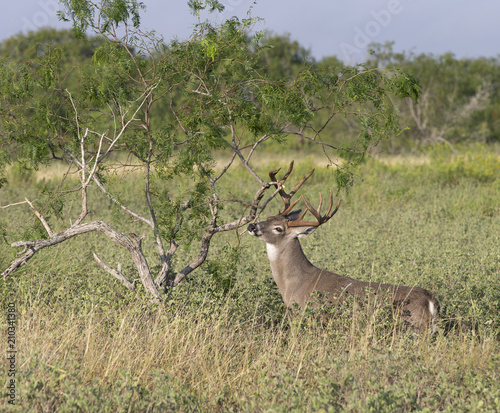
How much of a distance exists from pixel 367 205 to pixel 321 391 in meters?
10.9

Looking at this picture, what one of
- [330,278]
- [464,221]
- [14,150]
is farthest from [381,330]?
[464,221]

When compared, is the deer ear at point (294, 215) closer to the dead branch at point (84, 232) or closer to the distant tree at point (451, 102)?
the dead branch at point (84, 232)

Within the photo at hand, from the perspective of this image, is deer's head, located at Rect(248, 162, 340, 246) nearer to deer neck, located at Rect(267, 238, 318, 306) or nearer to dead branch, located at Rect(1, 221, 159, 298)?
deer neck, located at Rect(267, 238, 318, 306)

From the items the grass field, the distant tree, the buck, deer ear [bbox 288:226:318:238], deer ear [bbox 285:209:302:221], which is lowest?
the grass field

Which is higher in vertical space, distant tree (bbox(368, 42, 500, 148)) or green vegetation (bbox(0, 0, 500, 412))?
distant tree (bbox(368, 42, 500, 148))

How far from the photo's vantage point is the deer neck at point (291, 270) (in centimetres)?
644

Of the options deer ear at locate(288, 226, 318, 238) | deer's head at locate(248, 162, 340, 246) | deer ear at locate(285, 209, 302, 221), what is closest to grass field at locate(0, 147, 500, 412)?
deer's head at locate(248, 162, 340, 246)

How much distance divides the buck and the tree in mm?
571

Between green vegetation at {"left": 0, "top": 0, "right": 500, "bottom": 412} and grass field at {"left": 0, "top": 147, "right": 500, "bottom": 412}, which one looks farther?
green vegetation at {"left": 0, "top": 0, "right": 500, "bottom": 412}

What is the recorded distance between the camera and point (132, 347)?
16.9 ft

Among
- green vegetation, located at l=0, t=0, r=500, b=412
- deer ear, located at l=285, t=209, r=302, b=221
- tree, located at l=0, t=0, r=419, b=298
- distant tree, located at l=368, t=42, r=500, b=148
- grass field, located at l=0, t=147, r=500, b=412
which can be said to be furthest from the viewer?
distant tree, located at l=368, t=42, r=500, b=148

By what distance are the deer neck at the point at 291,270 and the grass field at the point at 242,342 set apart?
0.29 metres

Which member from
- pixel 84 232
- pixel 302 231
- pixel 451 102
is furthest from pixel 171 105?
pixel 451 102

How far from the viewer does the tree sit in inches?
217
